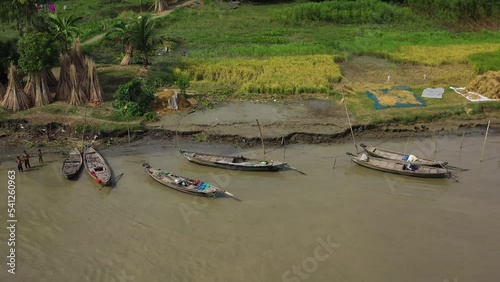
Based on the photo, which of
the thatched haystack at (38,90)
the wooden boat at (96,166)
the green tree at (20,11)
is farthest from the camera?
the thatched haystack at (38,90)

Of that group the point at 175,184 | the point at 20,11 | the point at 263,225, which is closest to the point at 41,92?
the point at 20,11

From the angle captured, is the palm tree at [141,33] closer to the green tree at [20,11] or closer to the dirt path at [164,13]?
the green tree at [20,11]

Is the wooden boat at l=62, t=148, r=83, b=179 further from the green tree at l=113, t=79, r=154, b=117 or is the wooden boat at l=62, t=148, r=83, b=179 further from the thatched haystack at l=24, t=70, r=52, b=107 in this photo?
the thatched haystack at l=24, t=70, r=52, b=107

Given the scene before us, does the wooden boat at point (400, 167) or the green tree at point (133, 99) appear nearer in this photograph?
the wooden boat at point (400, 167)

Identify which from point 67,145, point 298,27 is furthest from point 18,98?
point 298,27

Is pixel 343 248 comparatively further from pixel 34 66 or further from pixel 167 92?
pixel 34 66

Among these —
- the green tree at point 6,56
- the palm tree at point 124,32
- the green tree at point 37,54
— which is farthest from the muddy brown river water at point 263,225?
the palm tree at point 124,32
